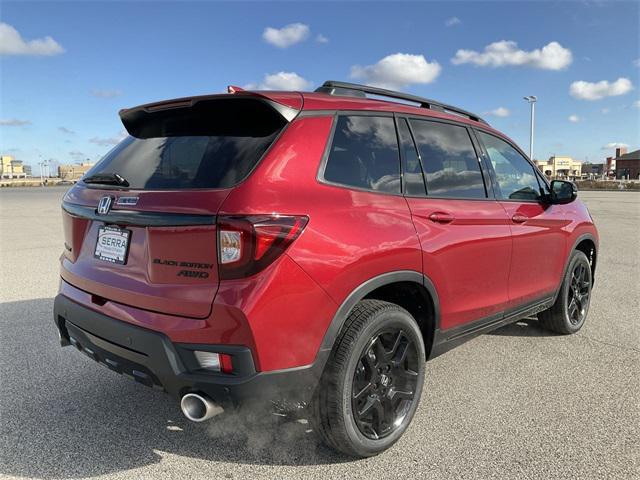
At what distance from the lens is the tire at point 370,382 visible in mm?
2410

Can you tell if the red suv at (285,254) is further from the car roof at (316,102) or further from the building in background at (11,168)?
the building in background at (11,168)

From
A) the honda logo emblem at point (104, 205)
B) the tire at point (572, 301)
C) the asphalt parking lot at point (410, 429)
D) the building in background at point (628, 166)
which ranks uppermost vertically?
the building in background at point (628, 166)

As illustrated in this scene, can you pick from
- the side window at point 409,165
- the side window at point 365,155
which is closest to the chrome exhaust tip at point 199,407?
the side window at point 365,155

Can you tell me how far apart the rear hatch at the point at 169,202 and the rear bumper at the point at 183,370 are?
14cm

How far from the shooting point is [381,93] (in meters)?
3.19

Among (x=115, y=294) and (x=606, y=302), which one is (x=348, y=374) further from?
(x=606, y=302)

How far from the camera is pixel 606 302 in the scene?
229 inches

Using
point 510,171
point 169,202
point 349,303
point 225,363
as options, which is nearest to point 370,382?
point 349,303

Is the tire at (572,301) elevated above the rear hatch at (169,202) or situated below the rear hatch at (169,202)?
below

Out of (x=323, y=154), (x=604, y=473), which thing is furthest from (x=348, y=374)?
(x=604, y=473)

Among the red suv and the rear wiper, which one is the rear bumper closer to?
the red suv

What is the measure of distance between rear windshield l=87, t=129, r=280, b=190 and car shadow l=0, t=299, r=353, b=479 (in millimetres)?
1066

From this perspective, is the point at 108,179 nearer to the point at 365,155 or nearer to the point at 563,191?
the point at 365,155

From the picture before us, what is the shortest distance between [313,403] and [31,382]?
2331mm
